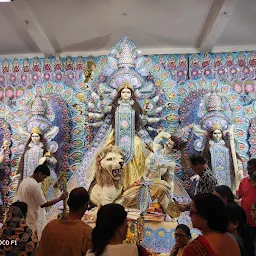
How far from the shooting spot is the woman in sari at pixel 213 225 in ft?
6.35

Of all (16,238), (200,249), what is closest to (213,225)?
(200,249)

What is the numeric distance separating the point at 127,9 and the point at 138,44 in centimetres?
130

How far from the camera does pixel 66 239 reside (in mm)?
2326

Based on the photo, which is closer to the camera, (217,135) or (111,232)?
(111,232)

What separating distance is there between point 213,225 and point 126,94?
423cm

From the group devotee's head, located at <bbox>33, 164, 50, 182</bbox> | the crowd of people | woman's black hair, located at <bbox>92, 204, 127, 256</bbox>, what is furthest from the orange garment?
devotee's head, located at <bbox>33, 164, 50, 182</bbox>

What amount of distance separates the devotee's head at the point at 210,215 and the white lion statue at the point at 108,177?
134 inches

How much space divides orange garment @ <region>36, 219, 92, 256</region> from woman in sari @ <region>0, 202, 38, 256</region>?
687 millimetres

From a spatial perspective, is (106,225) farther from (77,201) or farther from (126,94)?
(126,94)

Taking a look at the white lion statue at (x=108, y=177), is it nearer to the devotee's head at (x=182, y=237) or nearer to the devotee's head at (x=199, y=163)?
the devotee's head at (x=199, y=163)

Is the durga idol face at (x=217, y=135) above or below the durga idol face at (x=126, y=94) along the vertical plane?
below

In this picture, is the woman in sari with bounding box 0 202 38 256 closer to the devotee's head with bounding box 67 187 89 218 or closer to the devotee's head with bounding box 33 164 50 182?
the devotee's head with bounding box 67 187 89 218

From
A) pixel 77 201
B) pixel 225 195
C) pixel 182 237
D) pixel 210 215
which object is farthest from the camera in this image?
pixel 182 237

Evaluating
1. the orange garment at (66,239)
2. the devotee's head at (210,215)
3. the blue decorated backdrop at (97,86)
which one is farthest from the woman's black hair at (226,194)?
the blue decorated backdrop at (97,86)
